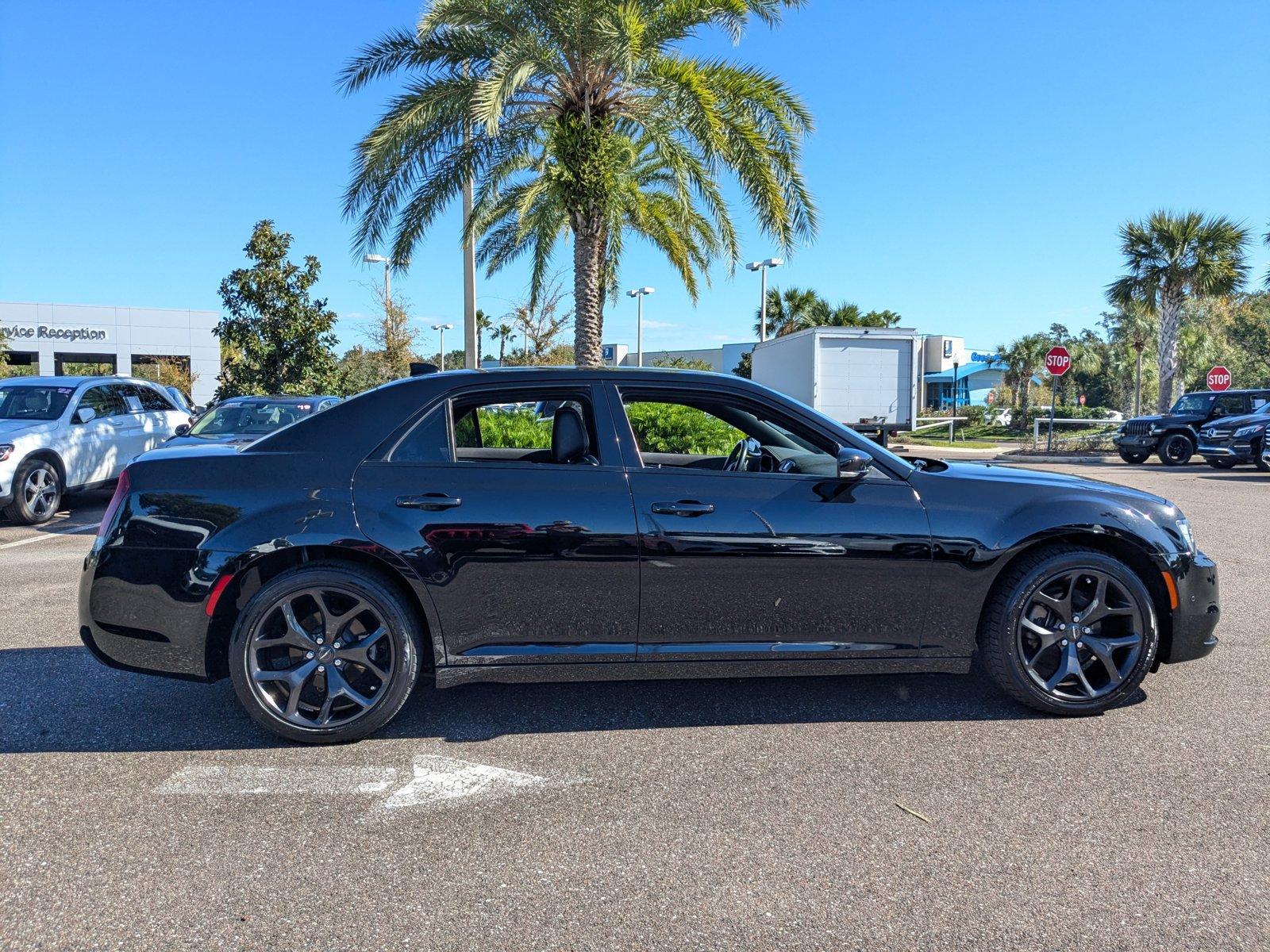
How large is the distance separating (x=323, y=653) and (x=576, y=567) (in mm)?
1097

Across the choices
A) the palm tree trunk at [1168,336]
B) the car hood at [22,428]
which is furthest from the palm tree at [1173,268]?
the car hood at [22,428]

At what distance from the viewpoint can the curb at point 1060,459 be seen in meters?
23.5

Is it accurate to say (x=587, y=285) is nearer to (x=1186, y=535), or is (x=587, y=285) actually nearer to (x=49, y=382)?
(x=49, y=382)

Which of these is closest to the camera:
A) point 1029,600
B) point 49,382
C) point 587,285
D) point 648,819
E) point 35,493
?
point 648,819

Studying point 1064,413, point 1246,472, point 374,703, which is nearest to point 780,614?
point 374,703

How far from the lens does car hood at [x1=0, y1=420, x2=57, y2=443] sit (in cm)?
1023

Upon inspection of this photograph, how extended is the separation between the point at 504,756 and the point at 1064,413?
4821cm

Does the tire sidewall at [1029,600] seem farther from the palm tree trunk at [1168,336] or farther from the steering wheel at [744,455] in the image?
the palm tree trunk at [1168,336]

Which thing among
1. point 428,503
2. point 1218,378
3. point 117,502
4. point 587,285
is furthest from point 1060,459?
point 117,502

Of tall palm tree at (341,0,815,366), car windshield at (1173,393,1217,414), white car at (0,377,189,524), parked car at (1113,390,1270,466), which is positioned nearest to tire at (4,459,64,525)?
white car at (0,377,189,524)

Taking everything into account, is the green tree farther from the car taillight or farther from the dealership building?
the dealership building

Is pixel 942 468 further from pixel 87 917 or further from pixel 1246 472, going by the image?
pixel 1246 472

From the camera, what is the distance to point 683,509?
391 cm

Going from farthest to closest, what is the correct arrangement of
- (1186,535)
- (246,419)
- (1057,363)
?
(1057,363) < (246,419) < (1186,535)
